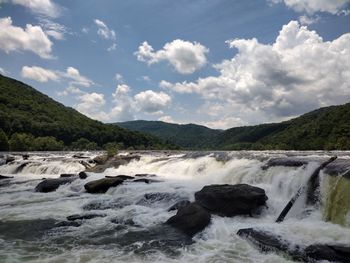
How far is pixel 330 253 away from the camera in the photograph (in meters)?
11.6

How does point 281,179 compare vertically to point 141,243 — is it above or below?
above

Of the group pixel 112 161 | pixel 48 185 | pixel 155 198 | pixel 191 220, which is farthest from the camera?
pixel 112 161

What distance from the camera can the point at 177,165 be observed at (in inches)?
1403

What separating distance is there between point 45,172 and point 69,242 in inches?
1116

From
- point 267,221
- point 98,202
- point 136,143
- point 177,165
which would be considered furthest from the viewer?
point 136,143

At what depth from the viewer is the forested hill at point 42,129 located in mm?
88062

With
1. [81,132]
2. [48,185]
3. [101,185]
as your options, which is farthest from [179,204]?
[81,132]

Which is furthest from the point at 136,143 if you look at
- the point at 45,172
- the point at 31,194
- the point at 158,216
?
the point at 158,216

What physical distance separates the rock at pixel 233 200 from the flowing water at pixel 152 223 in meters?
0.48

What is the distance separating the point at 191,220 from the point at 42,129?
10042cm

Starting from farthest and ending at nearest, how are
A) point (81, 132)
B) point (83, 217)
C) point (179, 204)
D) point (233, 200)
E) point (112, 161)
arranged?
1. point (81, 132)
2. point (112, 161)
3. point (179, 204)
4. point (83, 217)
5. point (233, 200)

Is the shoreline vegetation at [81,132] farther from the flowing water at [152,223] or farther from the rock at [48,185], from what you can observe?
the flowing water at [152,223]

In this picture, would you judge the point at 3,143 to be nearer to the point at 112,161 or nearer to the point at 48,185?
the point at 112,161

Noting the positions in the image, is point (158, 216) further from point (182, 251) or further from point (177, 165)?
point (177, 165)
